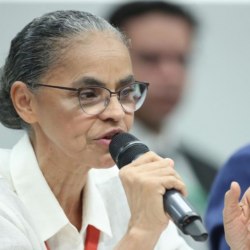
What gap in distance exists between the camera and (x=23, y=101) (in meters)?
1.55

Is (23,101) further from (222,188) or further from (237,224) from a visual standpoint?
(222,188)

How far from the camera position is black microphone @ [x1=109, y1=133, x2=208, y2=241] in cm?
114

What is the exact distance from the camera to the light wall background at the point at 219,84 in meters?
2.75

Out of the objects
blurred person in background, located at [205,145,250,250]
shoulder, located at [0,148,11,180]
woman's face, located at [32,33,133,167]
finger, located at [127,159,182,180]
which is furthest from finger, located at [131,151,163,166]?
blurred person in background, located at [205,145,250,250]

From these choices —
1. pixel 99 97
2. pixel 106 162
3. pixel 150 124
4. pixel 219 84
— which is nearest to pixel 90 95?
pixel 99 97

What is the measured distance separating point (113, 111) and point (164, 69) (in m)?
1.30

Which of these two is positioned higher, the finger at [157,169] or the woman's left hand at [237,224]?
the finger at [157,169]

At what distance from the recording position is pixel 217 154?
2793 mm

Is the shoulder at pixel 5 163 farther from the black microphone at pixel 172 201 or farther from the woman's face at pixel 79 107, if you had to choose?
the black microphone at pixel 172 201

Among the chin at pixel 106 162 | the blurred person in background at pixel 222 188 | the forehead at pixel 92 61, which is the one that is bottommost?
the blurred person in background at pixel 222 188

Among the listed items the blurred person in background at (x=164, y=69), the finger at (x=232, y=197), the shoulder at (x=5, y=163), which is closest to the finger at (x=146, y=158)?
the finger at (x=232, y=197)

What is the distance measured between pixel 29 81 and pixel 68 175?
0.67 ft

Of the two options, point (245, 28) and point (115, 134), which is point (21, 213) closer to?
point (115, 134)

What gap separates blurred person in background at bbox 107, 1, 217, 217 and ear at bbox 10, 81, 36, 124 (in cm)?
112
